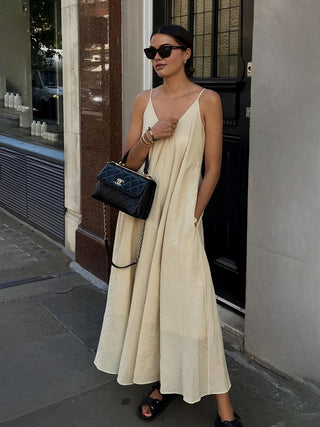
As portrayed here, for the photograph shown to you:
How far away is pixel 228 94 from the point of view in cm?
400

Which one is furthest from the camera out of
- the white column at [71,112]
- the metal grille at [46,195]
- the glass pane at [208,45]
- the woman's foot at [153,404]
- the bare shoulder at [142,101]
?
the metal grille at [46,195]

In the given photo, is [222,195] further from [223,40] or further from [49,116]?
[49,116]

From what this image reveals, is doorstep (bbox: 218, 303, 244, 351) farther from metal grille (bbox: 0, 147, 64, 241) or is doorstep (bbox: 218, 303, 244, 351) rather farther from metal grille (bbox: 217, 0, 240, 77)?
metal grille (bbox: 0, 147, 64, 241)

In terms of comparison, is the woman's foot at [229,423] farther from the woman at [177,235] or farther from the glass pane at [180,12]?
the glass pane at [180,12]

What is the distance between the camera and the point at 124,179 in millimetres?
2863

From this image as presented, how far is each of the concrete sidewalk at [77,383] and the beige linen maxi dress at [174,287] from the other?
1.07 feet

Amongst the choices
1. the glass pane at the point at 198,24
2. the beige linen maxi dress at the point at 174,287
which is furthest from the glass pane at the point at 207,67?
the beige linen maxi dress at the point at 174,287

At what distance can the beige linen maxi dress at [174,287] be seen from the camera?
9.27ft

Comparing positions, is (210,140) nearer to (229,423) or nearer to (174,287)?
(174,287)

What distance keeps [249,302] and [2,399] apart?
5.43ft

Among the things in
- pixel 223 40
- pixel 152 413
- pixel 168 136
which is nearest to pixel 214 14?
pixel 223 40

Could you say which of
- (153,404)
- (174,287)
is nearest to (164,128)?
(174,287)

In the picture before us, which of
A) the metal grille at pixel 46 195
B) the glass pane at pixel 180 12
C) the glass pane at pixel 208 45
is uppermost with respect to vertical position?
the glass pane at pixel 180 12

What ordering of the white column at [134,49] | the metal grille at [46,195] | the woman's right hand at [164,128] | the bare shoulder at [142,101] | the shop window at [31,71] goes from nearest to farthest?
the woman's right hand at [164,128] → the bare shoulder at [142,101] → the white column at [134,49] → the metal grille at [46,195] → the shop window at [31,71]
